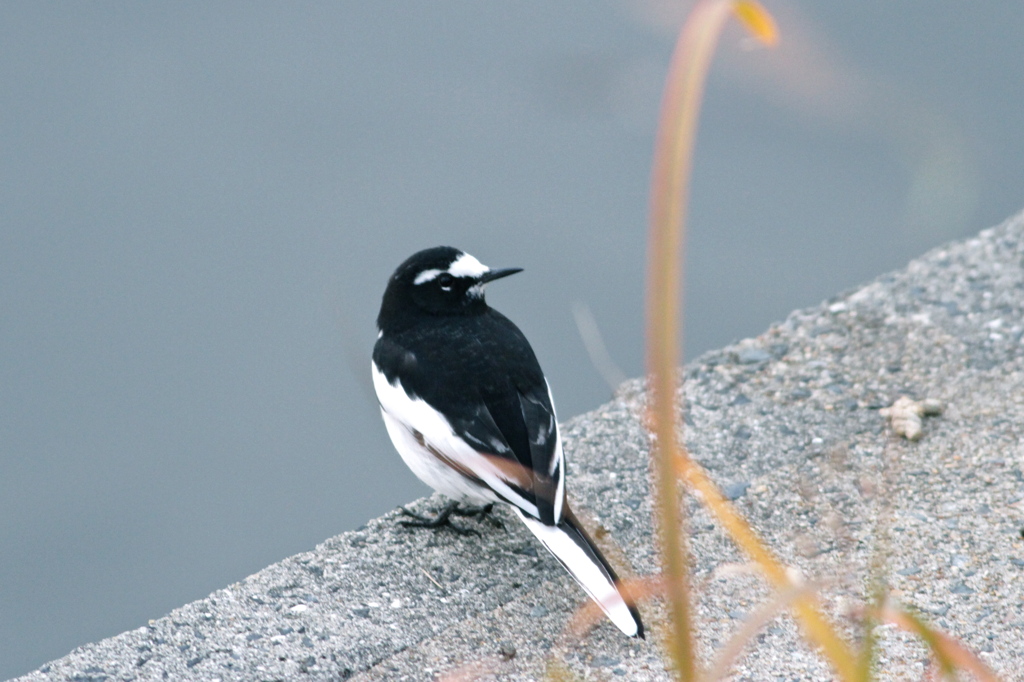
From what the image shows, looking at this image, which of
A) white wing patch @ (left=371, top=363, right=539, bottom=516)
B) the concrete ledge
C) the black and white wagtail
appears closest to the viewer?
the concrete ledge

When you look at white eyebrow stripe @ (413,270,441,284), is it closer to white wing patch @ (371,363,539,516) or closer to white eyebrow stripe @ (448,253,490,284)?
white eyebrow stripe @ (448,253,490,284)

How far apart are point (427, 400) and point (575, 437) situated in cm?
75

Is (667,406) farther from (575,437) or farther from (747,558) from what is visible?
(575,437)

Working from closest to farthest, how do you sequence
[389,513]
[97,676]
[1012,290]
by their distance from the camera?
[97,676]
[389,513]
[1012,290]

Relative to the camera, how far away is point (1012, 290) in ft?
14.7

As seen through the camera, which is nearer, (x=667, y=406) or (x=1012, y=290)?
(x=667, y=406)

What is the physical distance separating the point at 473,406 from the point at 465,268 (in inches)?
25.8

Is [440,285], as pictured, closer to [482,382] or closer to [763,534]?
[482,382]

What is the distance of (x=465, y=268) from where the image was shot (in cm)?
393

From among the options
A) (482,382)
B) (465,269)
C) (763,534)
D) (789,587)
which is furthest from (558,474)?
(789,587)

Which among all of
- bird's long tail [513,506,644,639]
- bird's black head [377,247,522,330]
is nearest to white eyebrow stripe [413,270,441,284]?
bird's black head [377,247,522,330]

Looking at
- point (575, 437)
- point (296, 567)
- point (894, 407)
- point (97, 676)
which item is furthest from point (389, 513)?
point (894, 407)

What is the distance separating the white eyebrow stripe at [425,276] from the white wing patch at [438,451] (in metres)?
0.37

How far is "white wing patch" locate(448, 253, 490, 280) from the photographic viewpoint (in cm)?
393
